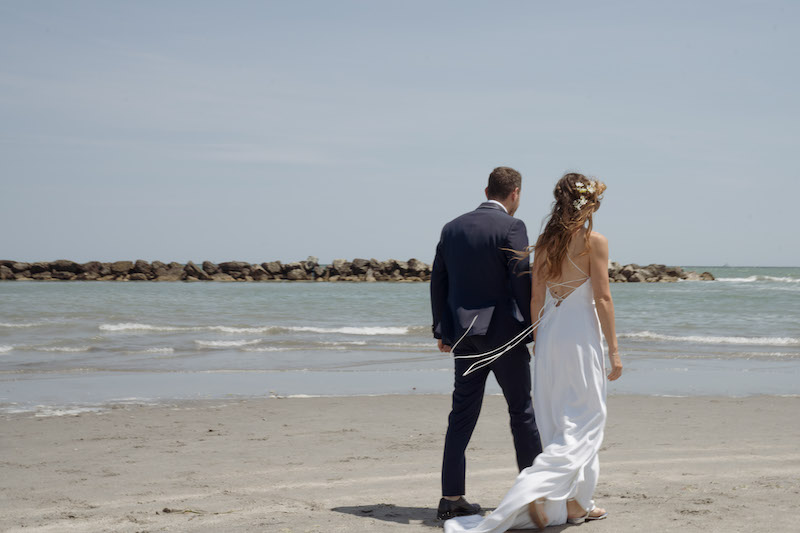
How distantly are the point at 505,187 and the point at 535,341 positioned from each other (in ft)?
2.79

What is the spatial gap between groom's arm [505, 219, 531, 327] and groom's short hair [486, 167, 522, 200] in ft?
0.70

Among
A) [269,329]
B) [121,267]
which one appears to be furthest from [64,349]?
[121,267]

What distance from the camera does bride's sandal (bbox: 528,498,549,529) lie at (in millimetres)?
3592

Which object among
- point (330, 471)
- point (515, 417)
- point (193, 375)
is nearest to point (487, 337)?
point (515, 417)

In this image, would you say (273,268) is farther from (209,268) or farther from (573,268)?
(573,268)

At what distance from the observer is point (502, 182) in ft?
13.2

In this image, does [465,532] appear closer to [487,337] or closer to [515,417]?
[515,417]

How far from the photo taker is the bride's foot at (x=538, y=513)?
11.8 feet

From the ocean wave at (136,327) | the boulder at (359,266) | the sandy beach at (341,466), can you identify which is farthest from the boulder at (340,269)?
the sandy beach at (341,466)

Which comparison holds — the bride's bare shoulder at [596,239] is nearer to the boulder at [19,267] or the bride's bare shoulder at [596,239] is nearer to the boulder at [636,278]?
the boulder at [19,267]

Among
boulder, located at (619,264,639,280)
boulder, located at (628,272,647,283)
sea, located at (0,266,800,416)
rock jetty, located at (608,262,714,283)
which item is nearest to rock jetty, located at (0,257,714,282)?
rock jetty, located at (608,262,714,283)

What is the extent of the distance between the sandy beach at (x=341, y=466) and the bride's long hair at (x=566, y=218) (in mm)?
1352

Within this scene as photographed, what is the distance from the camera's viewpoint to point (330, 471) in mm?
5207

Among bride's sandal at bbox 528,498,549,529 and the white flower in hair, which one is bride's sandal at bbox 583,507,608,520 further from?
the white flower in hair
